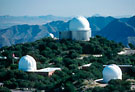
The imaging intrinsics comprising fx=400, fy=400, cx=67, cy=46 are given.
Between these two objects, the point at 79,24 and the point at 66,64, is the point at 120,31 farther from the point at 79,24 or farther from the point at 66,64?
the point at 66,64

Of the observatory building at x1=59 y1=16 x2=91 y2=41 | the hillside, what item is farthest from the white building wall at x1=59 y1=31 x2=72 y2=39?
the hillside

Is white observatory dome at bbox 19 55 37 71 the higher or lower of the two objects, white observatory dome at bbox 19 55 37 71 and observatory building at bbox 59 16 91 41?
the lower

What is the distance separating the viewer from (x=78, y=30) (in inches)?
2518

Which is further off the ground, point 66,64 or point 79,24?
point 79,24

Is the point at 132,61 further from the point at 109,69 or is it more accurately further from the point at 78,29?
the point at 109,69

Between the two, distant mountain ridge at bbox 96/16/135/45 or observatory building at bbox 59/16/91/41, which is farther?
distant mountain ridge at bbox 96/16/135/45

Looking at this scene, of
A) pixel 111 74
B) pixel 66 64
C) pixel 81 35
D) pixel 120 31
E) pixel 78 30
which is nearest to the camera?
pixel 111 74

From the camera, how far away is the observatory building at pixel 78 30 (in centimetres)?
6398

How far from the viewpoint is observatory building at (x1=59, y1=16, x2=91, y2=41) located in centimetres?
6398

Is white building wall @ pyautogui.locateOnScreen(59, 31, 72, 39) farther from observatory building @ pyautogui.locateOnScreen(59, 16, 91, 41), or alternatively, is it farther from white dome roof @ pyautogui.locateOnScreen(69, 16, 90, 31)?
white dome roof @ pyautogui.locateOnScreen(69, 16, 90, 31)

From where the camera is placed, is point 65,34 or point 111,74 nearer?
point 111,74

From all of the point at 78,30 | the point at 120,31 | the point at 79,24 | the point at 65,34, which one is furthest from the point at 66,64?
the point at 120,31

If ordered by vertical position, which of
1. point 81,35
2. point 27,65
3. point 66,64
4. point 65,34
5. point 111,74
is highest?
point 65,34

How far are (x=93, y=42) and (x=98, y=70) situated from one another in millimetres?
16202
